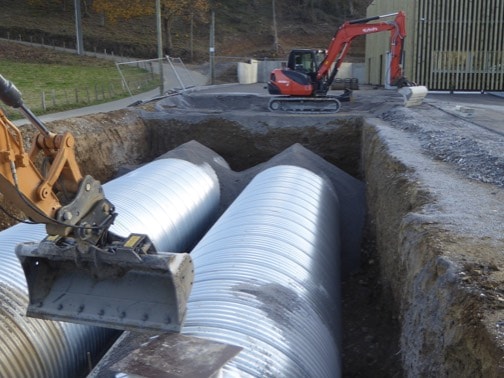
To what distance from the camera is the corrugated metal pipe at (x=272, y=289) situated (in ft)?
16.3

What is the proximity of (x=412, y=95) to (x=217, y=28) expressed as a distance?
43961mm

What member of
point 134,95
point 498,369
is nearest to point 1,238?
point 498,369

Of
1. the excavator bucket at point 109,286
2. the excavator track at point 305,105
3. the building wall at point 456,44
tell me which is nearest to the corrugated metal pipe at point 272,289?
the excavator bucket at point 109,286

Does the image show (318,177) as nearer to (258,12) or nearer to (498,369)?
(498,369)

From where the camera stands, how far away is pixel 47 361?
586cm

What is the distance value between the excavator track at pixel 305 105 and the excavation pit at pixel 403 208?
221 centimetres

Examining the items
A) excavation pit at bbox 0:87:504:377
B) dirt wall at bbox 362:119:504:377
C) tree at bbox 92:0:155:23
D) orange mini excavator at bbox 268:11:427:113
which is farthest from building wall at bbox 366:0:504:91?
tree at bbox 92:0:155:23

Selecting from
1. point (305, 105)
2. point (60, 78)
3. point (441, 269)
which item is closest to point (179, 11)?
point (60, 78)

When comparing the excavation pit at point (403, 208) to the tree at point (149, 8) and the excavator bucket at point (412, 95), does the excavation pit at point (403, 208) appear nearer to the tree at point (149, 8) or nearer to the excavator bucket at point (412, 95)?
the excavator bucket at point (412, 95)

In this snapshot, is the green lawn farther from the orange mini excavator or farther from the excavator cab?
the excavator cab

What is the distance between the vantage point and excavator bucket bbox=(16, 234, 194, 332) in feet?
15.6

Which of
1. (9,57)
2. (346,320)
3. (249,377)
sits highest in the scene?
(9,57)

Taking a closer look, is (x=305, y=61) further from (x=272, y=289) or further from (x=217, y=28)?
(x=217, y=28)

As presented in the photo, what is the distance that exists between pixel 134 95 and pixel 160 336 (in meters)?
28.0
